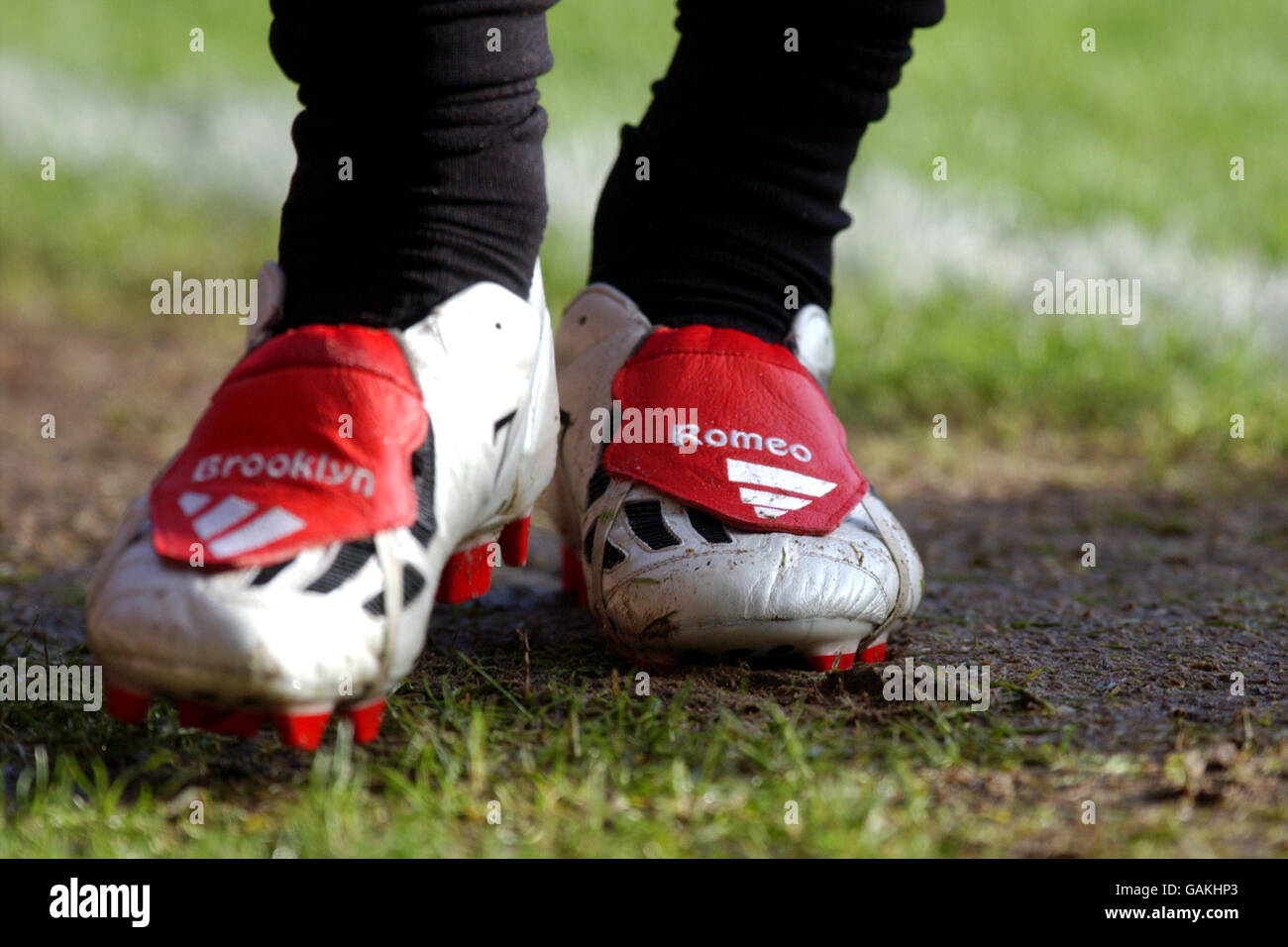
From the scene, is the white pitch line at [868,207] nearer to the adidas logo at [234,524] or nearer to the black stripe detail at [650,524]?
the black stripe detail at [650,524]

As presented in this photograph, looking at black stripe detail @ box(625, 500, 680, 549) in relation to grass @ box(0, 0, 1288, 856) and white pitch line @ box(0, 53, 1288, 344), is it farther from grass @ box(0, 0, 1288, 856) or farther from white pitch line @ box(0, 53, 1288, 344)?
white pitch line @ box(0, 53, 1288, 344)

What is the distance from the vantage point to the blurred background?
3244 mm

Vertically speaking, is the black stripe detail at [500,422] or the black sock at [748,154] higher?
the black sock at [748,154]

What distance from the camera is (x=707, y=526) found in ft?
5.15

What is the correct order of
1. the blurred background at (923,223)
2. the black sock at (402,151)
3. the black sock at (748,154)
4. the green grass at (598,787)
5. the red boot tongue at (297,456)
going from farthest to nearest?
the blurred background at (923,223), the black sock at (748,154), the black sock at (402,151), the red boot tongue at (297,456), the green grass at (598,787)

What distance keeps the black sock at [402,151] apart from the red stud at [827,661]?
543 millimetres

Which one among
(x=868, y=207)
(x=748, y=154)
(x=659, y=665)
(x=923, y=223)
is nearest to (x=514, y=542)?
(x=659, y=665)

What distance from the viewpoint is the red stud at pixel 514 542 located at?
166 cm

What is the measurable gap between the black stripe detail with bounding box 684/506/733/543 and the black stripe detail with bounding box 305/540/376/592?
40 cm

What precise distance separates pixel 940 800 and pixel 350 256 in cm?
83

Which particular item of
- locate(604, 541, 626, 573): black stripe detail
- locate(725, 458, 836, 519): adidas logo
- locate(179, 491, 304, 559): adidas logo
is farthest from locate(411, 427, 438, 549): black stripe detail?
locate(725, 458, 836, 519): adidas logo

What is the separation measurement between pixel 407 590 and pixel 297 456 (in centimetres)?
17

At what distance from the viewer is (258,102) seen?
615 centimetres

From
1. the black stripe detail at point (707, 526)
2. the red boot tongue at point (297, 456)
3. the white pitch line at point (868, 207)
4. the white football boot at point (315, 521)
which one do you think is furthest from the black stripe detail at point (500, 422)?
the white pitch line at point (868, 207)
